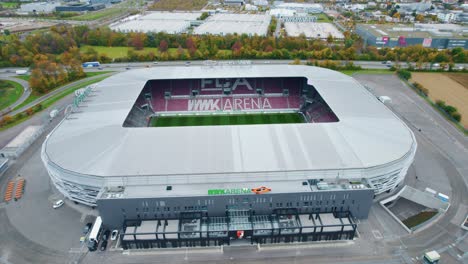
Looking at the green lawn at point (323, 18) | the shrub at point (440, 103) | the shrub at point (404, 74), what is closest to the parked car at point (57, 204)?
the shrub at point (440, 103)

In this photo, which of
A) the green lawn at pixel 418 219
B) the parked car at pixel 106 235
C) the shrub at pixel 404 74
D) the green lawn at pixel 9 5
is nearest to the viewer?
the parked car at pixel 106 235

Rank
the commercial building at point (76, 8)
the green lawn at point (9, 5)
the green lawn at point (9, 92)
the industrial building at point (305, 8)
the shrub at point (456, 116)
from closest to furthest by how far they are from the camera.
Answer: the shrub at point (456, 116) → the green lawn at point (9, 92) → the commercial building at point (76, 8) → the industrial building at point (305, 8) → the green lawn at point (9, 5)

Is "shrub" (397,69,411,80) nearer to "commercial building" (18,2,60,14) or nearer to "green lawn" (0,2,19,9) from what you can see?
"commercial building" (18,2,60,14)

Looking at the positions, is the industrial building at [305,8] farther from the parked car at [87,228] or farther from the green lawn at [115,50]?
the parked car at [87,228]

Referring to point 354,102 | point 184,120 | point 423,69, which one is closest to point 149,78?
point 184,120

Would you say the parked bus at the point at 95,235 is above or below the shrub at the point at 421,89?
above

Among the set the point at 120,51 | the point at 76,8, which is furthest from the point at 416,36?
the point at 76,8
